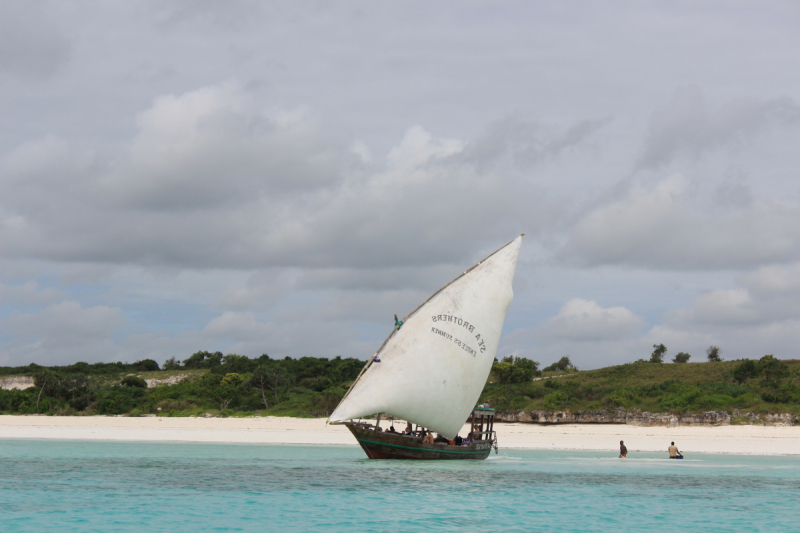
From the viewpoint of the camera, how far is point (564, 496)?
2525 centimetres

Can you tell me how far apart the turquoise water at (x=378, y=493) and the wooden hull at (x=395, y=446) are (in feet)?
1.80

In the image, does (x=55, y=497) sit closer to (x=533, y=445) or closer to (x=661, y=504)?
(x=661, y=504)

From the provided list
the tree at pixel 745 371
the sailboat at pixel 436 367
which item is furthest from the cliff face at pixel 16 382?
the tree at pixel 745 371

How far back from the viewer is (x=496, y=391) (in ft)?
210

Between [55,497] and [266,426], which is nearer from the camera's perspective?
[55,497]

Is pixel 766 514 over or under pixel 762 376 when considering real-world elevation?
under

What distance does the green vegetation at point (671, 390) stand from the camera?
55.8 m

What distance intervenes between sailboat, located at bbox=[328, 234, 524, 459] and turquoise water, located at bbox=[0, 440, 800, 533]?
1482 mm

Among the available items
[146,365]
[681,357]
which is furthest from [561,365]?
[146,365]

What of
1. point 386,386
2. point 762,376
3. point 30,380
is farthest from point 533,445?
point 30,380

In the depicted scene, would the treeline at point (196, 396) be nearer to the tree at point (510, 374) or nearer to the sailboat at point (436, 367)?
the tree at point (510, 374)

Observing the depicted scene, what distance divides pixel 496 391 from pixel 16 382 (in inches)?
2313

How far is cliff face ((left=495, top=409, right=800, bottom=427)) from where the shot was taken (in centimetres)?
5250

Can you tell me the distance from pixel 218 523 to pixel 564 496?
12.0 metres
